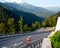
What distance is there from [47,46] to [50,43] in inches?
26.3

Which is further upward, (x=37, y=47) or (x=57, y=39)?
(x=57, y=39)

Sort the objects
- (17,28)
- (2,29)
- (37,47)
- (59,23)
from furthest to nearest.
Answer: (17,28)
(2,29)
(59,23)
(37,47)

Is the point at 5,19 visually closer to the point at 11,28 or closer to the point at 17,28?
the point at 17,28

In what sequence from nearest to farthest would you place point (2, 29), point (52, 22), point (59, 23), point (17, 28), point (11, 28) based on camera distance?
point (59, 23)
point (2, 29)
point (11, 28)
point (17, 28)
point (52, 22)

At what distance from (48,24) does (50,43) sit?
174984 mm

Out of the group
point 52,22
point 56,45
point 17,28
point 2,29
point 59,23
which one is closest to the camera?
point 56,45

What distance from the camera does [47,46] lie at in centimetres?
1591

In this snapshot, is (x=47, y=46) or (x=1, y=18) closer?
(x=47, y=46)

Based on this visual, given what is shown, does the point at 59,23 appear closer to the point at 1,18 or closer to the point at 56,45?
the point at 56,45

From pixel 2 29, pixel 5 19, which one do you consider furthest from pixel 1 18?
pixel 2 29

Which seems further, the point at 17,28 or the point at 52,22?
the point at 52,22

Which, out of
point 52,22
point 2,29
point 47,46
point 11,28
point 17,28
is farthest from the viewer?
point 52,22

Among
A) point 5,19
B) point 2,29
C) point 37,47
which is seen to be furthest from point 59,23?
point 5,19

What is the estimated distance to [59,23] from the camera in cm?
3547
